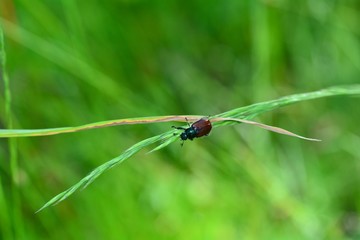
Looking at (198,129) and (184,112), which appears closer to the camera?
(198,129)

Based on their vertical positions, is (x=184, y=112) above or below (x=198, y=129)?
above

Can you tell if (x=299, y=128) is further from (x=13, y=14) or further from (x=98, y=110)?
(x=13, y=14)

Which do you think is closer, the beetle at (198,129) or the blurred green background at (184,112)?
the beetle at (198,129)

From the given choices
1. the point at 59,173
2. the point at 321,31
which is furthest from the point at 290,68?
the point at 59,173

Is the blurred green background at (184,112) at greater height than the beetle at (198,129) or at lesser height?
greater

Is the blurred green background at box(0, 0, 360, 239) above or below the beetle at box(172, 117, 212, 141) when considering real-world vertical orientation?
above

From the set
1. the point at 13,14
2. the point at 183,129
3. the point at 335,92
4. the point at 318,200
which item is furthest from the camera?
the point at 318,200

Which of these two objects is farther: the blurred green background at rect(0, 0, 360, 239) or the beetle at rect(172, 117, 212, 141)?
the blurred green background at rect(0, 0, 360, 239)

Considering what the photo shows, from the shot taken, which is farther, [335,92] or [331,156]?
[331,156]
